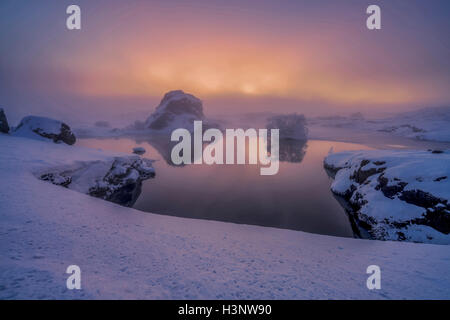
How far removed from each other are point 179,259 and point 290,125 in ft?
185

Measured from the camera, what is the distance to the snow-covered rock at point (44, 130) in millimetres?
20422

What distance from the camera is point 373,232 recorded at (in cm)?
985

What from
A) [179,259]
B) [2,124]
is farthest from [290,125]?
[2,124]

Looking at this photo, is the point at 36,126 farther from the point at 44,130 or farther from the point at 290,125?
the point at 290,125

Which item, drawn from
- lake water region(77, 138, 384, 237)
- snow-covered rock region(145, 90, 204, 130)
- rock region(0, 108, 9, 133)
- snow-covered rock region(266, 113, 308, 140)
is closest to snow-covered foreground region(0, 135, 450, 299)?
lake water region(77, 138, 384, 237)

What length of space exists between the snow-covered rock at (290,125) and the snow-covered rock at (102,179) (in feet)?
155

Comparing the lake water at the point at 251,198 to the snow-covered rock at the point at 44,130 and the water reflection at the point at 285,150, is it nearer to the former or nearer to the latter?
the water reflection at the point at 285,150

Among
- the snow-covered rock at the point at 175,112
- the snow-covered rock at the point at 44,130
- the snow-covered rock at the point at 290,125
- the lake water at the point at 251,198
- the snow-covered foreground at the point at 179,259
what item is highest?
the snow-covered rock at the point at 175,112

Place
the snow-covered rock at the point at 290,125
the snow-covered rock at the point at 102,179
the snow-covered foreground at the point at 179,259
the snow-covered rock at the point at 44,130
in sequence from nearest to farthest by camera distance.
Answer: the snow-covered foreground at the point at 179,259 < the snow-covered rock at the point at 102,179 < the snow-covered rock at the point at 44,130 < the snow-covered rock at the point at 290,125

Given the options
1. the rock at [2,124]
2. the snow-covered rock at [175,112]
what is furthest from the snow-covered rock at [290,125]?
the snow-covered rock at [175,112]
